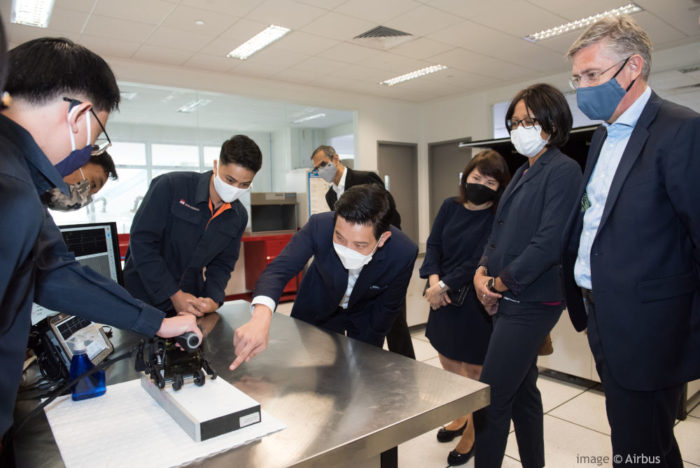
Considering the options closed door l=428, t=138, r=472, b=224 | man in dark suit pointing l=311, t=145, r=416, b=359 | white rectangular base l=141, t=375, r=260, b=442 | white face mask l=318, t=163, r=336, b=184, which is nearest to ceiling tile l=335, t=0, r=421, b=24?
man in dark suit pointing l=311, t=145, r=416, b=359

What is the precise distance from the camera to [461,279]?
2.29 m

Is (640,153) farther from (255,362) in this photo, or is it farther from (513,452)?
(513,452)

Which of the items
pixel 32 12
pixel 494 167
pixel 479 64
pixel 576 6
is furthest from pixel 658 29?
pixel 32 12

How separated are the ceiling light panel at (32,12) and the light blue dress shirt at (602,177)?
13.9 ft

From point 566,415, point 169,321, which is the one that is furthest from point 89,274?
point 566,415

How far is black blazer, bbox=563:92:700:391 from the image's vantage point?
1.13 meters

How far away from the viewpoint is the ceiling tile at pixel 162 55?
15.4ft

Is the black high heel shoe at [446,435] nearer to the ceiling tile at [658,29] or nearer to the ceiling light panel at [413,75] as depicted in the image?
the ceiling tile at [658,29]

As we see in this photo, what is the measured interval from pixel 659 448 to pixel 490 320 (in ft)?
3.45

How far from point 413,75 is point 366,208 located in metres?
5.00

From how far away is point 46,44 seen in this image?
80 centimetres

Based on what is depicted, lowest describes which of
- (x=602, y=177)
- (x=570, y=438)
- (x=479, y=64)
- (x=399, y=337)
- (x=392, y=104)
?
(x=570, y=438)

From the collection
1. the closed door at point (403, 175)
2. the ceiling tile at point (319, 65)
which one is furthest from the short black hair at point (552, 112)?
the closed door at point (403, 175)

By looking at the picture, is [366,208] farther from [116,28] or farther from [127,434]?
[116,28]
